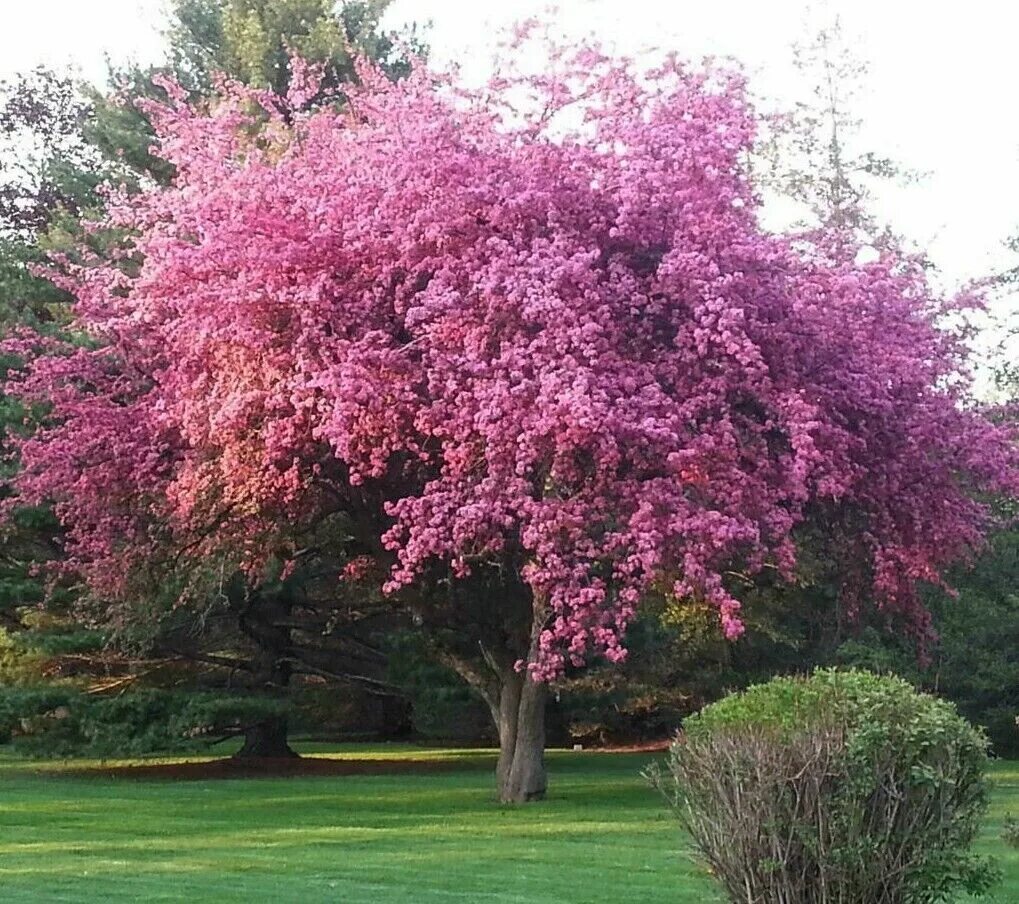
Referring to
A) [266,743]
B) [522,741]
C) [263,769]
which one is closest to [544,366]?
[522,741]

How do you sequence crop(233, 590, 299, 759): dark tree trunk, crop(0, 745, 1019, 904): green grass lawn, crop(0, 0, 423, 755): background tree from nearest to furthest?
1. crop(0, 745, 1019, 904): green grass lawn
2. crop(0, 0, 423, 755): background tree
3. crop(233, 590, 299, 759): dark tree trunk

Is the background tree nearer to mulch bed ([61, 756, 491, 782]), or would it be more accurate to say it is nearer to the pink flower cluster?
mulch bed ([61, 756, 491, 782])

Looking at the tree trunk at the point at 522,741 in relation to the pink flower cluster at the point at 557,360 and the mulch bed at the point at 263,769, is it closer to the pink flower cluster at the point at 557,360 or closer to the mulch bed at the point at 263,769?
the pink flower cluster at the point at 557,360

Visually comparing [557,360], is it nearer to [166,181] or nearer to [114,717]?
[114,717]

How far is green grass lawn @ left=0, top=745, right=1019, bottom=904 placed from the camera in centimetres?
1109

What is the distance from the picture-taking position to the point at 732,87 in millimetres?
17297

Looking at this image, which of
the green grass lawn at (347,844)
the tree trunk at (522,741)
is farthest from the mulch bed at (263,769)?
the tree trunk at (522,741)

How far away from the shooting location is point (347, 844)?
14.6 m

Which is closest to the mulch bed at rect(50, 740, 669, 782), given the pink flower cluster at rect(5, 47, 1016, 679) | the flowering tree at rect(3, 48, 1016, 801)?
the flowering tree at rect(3, 48, 1016, 801)

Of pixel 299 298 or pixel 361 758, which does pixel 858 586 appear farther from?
pixel 361 758

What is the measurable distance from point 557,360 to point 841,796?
27.2 feet

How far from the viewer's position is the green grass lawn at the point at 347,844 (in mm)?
11086

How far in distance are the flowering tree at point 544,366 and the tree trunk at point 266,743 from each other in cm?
1134

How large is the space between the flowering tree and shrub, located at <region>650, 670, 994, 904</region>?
7.07 m
